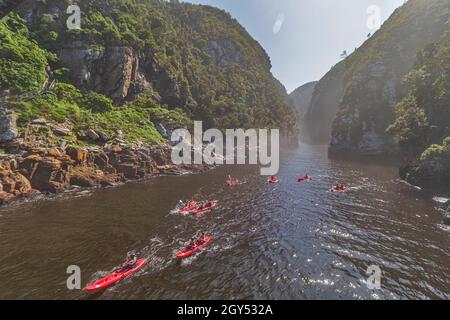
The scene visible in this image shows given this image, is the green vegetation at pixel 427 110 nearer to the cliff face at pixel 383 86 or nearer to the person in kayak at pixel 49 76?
the cliff face at pixel 383 86

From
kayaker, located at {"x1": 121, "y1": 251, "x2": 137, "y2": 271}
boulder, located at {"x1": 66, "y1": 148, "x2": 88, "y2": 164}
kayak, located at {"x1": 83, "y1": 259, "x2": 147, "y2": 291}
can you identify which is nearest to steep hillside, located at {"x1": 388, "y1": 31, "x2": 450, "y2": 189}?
kayaker, located at {"x1": 121, "y1": 251, "x2": 137, "y2": 271}

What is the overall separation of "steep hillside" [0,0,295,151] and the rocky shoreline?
10.7 ft

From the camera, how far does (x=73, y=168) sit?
37.6 m

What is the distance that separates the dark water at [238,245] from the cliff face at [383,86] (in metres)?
45.0

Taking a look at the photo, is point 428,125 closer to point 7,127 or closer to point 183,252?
point 183,252

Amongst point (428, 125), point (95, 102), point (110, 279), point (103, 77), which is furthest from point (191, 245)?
point (428, 125)

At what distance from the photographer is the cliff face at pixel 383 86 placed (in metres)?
75.6

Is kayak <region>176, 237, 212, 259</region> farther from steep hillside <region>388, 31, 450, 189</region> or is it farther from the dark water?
steep hillside <region>388, 31, 450, 189</region>

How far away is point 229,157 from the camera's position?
7769cm

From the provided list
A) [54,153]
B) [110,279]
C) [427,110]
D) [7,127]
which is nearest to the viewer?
[110,279]

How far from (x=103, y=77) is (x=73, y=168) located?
27563 millimetres

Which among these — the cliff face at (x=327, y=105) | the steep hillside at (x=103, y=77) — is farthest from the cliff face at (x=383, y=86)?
the cliff face at (x=327, y=105)

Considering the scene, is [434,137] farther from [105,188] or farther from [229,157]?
[105,188]

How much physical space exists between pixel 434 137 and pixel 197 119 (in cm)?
6013
